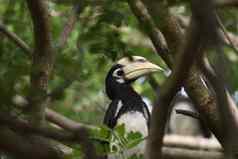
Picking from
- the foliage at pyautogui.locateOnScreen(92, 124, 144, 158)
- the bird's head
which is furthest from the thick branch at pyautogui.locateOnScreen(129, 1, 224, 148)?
the bird's head

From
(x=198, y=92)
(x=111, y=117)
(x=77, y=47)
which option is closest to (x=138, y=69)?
(x=111, y=117)

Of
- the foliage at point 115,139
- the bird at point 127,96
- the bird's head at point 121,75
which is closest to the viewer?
the foliage at point 115,139

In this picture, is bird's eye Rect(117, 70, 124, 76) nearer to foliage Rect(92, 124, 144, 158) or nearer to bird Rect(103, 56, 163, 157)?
bird Rect(103, 56, 163, 157)

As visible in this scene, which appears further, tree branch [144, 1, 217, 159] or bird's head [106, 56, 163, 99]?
bird's head [106, 56, 163, 99]

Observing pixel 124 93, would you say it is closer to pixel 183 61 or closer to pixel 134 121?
pixel 134 121

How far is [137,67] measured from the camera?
4.94m

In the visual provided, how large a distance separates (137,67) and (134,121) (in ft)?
2.54

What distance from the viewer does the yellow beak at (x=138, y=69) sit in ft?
15.6

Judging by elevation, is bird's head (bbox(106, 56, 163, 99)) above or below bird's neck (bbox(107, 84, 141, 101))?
above

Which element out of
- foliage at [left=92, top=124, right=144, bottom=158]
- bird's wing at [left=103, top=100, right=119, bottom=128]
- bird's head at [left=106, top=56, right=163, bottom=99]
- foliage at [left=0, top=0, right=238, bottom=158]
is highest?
foliage at [left=0, top=0, right=238, bottom=158]

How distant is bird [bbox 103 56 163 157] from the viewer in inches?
167

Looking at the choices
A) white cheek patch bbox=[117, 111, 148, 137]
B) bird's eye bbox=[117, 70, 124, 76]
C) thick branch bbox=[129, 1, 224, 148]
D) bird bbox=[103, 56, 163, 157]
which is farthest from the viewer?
bird's eye bbox=[117, 70, 124, 76]

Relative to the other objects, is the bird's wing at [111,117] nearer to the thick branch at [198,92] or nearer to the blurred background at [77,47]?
the blurred background at [77,47]

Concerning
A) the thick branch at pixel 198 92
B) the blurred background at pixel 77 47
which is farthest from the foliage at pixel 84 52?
the thick branch at pixel 198 92
